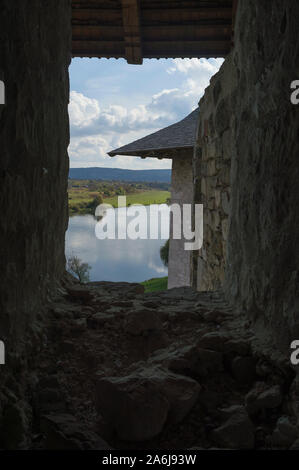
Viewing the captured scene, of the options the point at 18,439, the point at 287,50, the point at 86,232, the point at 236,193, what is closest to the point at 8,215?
the point at 18,439

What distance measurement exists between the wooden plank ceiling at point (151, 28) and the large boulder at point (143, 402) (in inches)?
138

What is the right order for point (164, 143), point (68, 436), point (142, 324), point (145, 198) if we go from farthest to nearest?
point (145, 198)
point (164, 143)
point (142, 324)
point (68, 436)

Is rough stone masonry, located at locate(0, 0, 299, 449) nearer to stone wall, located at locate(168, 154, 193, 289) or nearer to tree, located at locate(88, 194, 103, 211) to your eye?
stone wall, located at locate(168, 154, 193, 289)

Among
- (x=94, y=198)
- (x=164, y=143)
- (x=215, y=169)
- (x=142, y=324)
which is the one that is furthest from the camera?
(x=94, y=198)

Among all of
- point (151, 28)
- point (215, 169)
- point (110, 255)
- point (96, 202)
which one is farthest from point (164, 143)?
point (110, 255)

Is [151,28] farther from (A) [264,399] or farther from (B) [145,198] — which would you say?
(B) [145,198]

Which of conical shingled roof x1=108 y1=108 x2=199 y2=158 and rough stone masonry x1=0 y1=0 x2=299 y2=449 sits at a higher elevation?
conical shingled roof x1=108 y1=108 x2=199 y2=158

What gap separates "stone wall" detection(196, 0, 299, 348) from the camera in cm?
144

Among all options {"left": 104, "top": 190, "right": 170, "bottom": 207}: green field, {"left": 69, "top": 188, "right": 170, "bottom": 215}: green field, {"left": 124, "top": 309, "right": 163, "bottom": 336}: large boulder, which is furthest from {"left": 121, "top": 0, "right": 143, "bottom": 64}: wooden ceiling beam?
{"left": 69, "top": 188, "right": 170, "bottom": 215}: green field

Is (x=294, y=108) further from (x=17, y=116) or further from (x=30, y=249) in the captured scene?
(x=30, y=249)

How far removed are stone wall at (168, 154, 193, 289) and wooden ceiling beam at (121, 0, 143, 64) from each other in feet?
15.6

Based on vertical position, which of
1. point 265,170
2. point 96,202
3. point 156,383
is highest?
point 96,202

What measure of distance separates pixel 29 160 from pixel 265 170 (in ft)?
3.32

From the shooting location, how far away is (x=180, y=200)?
9.12 m
